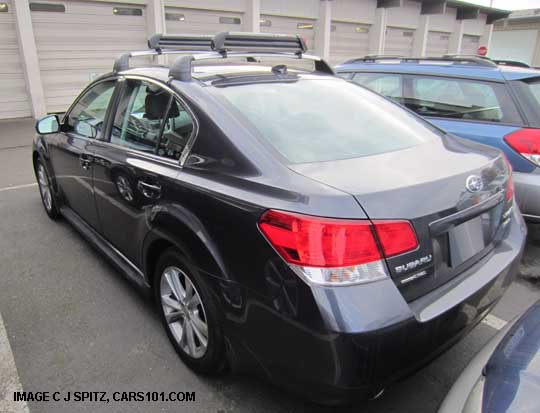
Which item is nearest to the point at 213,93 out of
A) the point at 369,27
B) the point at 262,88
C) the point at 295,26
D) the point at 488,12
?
the point at 262,88

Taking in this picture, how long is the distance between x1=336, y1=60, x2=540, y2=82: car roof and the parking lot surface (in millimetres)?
1591

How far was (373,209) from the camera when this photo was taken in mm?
1601

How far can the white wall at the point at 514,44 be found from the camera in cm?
2994

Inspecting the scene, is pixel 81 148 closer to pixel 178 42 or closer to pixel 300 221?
pixel 178 42

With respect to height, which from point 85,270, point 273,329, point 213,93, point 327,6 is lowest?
point 85,270

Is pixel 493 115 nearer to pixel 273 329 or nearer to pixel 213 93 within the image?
pixel 213 93

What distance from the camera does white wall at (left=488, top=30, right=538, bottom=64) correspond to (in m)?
29.9

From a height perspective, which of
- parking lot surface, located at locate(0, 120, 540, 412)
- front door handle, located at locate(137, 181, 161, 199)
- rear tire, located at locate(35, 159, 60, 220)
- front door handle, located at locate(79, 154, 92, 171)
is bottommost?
parking lot surface, located at locate(0, 120, 540, 412)

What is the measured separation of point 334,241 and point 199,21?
42.8ft

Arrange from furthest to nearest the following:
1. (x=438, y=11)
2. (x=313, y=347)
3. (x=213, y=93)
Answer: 1. (x=438, y=11)
2. (x=213, y=93)
3. (x=313, y=347)

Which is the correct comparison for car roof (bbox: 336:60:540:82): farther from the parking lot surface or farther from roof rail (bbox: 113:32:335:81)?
roof rail (bbox: 113:32:335:81)

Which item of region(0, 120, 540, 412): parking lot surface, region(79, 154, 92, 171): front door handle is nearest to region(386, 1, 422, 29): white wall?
region(0, 120, 540, 412): parking lot surface

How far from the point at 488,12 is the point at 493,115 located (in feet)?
82.4

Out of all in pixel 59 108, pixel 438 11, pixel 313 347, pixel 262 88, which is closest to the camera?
pixel 313 347
